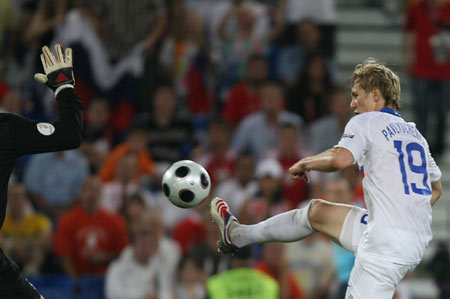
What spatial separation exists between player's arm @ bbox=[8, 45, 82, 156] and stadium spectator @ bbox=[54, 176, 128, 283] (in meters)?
4.07

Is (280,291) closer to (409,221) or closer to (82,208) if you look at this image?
(82,208)

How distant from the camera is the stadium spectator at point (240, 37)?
1211cm

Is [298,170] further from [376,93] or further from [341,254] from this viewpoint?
[341,254]

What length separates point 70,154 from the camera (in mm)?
10586

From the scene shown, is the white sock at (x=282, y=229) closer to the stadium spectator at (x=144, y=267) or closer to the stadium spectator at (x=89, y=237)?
the stadium spectator at (x=144, y=267)

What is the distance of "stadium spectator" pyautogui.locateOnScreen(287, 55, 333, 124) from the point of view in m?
11.5

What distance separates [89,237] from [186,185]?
12.1ft

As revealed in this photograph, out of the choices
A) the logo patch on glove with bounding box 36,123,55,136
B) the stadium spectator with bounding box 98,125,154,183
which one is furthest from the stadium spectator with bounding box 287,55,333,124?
the logo patch on glove with bounding box 36,123,55,136

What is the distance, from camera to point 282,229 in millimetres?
6168

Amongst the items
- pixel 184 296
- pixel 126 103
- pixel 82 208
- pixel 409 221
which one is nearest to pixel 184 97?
pixel 126 103

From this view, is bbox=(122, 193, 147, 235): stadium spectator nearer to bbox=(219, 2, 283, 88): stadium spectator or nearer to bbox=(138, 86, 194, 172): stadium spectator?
bbox=(138, 86, 194, 172): stadium spectator

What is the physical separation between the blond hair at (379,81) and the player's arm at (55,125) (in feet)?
6.15

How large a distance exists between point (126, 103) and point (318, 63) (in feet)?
8.39

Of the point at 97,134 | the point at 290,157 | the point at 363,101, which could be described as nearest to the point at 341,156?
the point at 363,101
